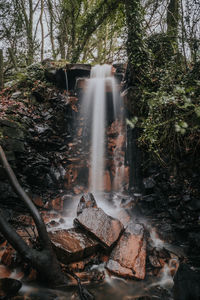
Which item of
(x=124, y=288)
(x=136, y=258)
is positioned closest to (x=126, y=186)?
(x=136, y=258)

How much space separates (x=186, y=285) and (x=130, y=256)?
0.99 metres

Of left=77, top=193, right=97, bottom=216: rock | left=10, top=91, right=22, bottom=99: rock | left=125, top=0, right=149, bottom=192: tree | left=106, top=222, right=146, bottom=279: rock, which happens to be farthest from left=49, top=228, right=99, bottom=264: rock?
left=10, top=91, right=22, bottom=99: rock

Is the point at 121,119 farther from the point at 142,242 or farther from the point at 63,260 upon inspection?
the point at 63,260

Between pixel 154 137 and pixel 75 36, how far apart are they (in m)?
8.75

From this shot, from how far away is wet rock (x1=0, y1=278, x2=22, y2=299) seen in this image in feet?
7.37

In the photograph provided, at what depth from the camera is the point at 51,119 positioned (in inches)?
252

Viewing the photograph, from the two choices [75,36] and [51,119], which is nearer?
[51,119]

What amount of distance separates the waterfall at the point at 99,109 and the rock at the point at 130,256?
3.40 metres

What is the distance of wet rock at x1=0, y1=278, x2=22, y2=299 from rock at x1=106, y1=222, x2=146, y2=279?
1468 millimetres

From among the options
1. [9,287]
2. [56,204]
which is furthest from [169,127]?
[9,287]

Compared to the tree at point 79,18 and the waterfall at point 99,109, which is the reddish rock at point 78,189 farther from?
the tree at point 79,18

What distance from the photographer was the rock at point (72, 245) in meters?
3.01

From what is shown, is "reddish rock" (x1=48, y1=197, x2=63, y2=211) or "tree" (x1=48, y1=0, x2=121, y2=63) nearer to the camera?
"reddish rock" (x1=48, y1=197, x2=63, y2=211)

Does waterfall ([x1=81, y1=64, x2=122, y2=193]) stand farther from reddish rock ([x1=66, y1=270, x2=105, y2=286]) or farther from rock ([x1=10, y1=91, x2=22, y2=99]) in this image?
reddish rock ([x1=66, y1=270, x2=105, y2=286])
